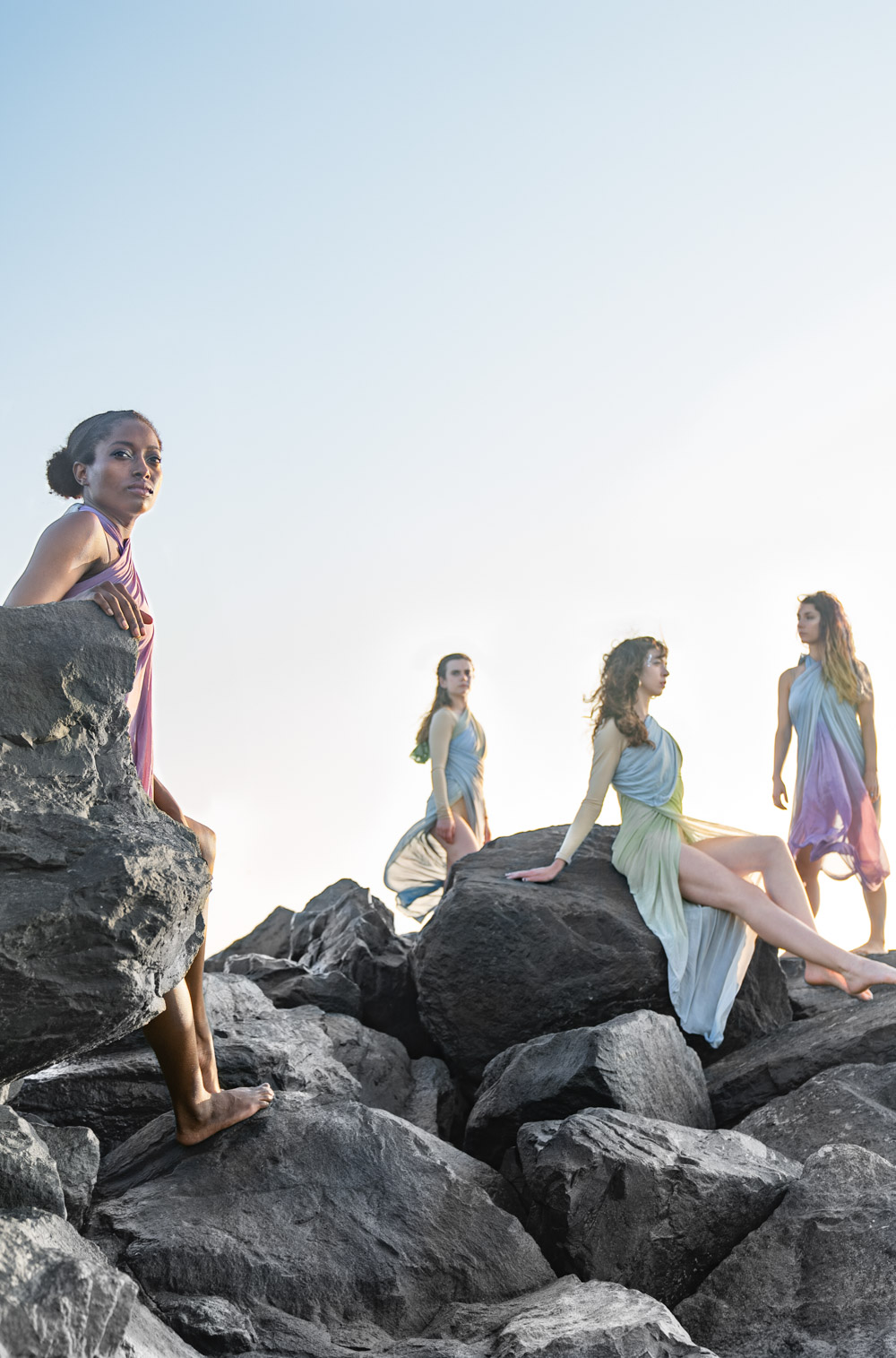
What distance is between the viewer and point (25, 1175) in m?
2.42

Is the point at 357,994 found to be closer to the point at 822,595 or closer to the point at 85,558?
the point at 85,558

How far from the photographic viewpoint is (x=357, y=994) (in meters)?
6.14

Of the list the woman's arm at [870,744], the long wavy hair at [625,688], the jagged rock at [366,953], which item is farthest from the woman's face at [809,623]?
the jagged rock at [366,953]

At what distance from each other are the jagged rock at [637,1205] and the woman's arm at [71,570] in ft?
7.03

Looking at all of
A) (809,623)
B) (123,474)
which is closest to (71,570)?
(123,474)

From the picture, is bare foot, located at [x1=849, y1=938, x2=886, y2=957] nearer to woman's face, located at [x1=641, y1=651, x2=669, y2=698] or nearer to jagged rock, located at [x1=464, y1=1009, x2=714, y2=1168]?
woman's face, located at [x1=641, y1=651, x2=669, y2=698]

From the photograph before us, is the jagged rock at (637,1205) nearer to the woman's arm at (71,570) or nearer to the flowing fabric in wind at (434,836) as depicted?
the woman's arm at (71,570)

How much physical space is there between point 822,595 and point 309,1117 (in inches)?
239

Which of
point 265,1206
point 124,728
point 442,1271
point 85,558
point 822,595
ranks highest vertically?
point 822,595

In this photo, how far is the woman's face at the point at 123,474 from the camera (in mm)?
3291

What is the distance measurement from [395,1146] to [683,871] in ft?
10.1

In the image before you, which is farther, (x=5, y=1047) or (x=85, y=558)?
(x=85, y=558)

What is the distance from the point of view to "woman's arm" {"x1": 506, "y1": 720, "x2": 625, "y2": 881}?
610cm

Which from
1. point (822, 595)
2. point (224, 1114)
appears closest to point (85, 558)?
point (224, 1114)
